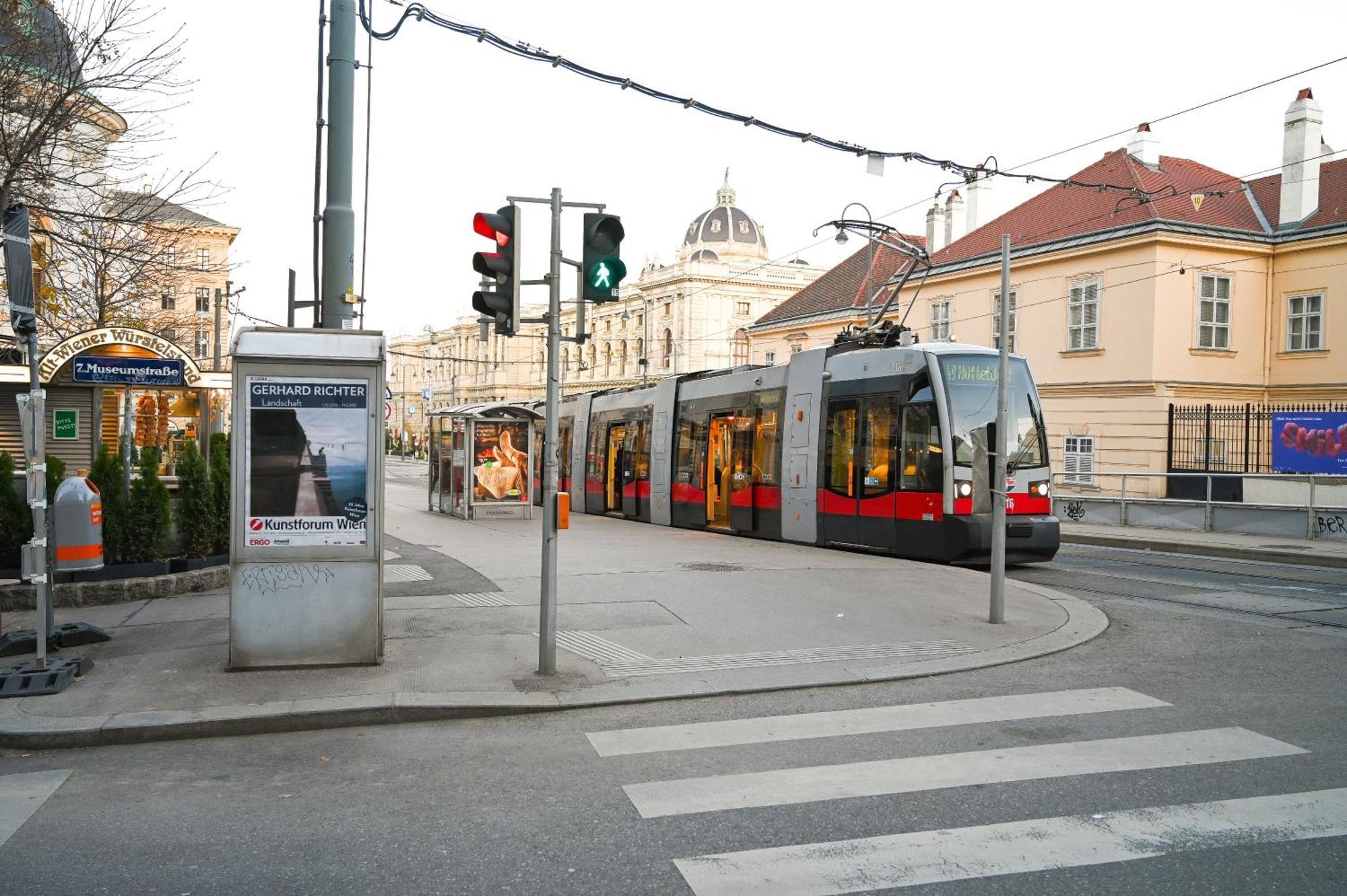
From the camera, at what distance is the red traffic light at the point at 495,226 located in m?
7.72

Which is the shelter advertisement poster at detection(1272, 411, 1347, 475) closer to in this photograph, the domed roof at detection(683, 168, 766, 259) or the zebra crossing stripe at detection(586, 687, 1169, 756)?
the zebra crossing stripe at detection(586, 687, 1169, 756)

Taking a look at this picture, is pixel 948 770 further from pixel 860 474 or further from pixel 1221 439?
pixel 1221 439

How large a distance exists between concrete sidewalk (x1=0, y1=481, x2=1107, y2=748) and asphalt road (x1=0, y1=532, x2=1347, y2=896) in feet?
0.74

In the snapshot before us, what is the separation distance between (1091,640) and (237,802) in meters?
7.23

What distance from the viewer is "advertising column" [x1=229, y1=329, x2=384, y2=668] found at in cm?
785

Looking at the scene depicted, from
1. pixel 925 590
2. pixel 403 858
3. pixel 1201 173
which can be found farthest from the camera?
pixel 1201 173

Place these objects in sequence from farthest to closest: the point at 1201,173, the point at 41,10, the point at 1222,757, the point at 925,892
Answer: the point at 1201,173 < the point at 41,10 < the point at 1222,757 < the point at 925,892

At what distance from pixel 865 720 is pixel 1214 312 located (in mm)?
28970

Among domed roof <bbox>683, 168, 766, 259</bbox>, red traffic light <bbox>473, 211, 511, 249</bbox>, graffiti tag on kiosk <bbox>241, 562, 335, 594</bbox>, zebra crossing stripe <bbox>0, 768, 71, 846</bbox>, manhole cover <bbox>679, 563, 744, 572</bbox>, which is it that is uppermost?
domed roof <bbox>683, 168, 766, 259</bbox>

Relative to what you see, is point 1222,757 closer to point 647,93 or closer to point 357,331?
→ point 357,331

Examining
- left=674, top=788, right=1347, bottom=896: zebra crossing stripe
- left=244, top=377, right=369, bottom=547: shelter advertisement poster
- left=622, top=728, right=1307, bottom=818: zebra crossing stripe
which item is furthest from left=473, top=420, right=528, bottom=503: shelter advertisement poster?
→ left=674, top=788, right=1347, bottom=896: zebra crossing stripe

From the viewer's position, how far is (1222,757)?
5.98 metres

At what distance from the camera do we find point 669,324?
87.7 m

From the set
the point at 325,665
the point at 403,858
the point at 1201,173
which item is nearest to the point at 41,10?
the point at 325,665
